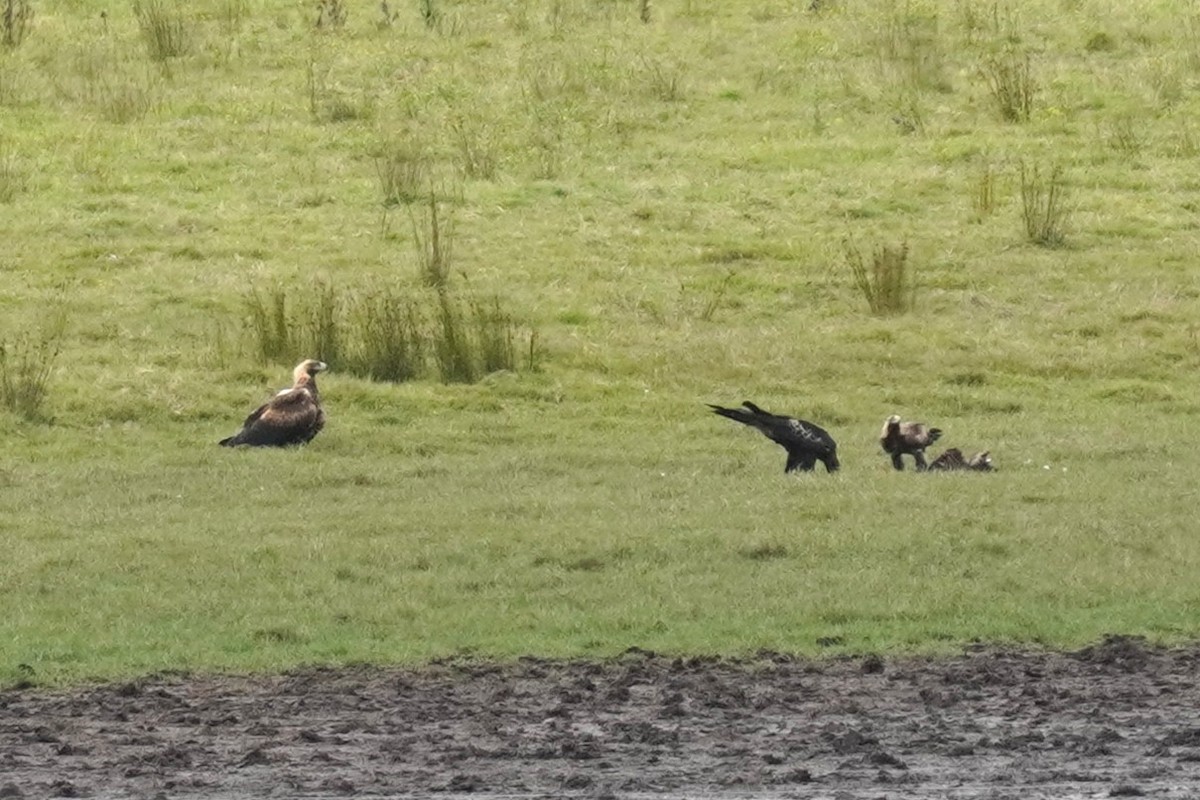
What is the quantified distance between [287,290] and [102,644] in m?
9.67

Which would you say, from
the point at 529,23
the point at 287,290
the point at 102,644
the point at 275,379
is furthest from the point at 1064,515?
the point at 529,23

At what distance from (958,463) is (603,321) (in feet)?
17.7

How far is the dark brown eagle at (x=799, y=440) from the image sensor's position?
14.9m

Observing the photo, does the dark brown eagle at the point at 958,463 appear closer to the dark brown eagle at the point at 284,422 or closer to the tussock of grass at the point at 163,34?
the dark brown eagle at the point at 284,422

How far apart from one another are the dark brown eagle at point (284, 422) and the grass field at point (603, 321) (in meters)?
0.23

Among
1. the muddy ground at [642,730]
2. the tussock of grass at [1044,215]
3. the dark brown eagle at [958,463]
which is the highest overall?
the tussock of grass at [1044,215]

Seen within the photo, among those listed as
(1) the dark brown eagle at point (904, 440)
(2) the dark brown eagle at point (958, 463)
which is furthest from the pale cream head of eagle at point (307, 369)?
(2) the dark brown eagle at point (958, 463)

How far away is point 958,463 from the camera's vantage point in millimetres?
15172

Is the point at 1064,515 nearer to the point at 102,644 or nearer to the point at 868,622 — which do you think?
the point at 868,622

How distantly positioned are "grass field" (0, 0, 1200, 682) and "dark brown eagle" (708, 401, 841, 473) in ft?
0.66

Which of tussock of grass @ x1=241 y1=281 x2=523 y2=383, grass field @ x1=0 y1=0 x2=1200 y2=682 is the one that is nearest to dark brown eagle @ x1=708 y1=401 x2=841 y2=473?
grass field @ x1=0 y1=0 x2=1200 y2=682

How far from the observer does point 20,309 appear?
64.7ft

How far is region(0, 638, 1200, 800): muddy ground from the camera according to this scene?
320 inches

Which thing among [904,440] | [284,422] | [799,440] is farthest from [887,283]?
[284,422]
